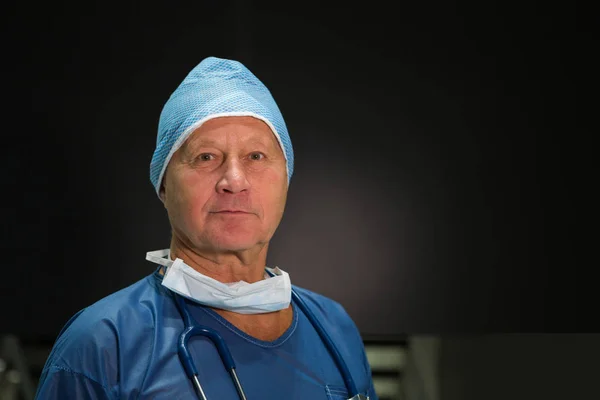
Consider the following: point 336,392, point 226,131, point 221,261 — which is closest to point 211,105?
point 226,131

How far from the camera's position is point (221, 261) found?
3.94 feet

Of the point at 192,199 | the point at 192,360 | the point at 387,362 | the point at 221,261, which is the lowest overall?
the point at 387,362

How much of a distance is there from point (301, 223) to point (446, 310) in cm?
43

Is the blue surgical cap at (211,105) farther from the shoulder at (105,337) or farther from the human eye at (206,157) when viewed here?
the shoulder at (105,337)

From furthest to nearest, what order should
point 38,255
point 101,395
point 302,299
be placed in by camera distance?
point 38,255 → point 302,299 → point 101,395

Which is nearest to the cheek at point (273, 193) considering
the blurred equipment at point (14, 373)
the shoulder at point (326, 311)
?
the shoulder at point (326, 311)

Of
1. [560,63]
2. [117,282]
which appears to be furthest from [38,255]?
[560,63]

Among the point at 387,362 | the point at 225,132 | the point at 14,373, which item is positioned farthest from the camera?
the point at 387,362

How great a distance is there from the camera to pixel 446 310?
5.92 ft

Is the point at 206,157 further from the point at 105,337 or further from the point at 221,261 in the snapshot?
the point at 105,337

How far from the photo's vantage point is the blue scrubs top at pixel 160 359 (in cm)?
103

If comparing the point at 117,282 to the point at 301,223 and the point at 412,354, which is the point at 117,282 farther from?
the point at 412,354

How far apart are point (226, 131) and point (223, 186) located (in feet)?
0.31

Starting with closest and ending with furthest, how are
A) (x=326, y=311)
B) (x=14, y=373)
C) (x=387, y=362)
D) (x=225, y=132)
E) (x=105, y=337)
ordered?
1. (x=105, y=337)
2. (x=225, y=132)
3. (x=326, y=311)
4. (x=14, y=373)
5. (x=387, y=362)
